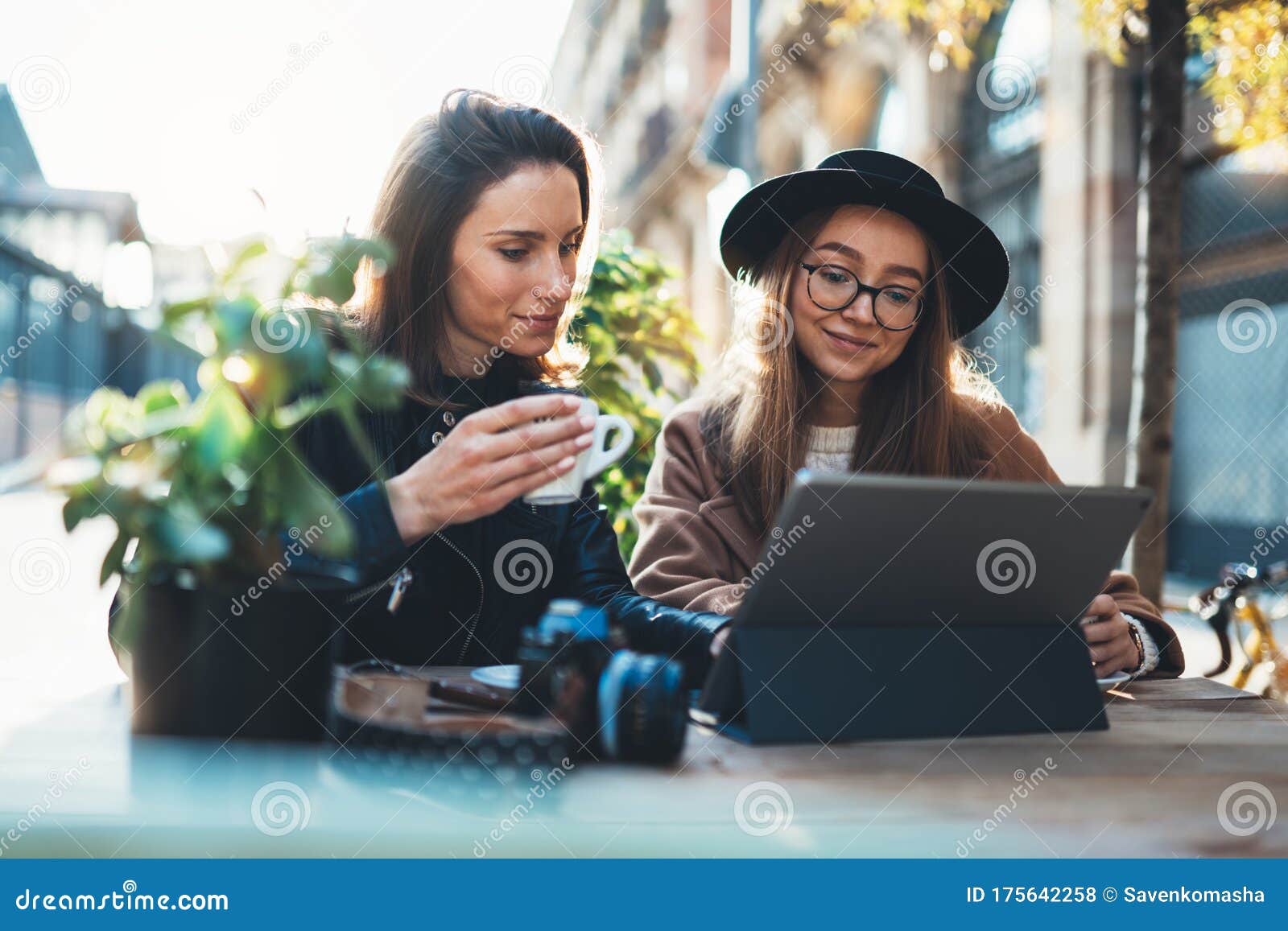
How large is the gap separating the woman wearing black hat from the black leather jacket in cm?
19

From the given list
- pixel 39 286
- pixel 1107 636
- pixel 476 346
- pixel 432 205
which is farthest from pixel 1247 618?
pixel 39 286

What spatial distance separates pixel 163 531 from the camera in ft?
3.06

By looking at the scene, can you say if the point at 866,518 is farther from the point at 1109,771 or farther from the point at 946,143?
the point at 946,143

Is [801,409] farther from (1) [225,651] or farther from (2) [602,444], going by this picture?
(1) [225,651]

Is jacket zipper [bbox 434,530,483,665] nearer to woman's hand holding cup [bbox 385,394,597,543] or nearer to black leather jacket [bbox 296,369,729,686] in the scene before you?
black leather jacket [bbox 296,369,729,686]

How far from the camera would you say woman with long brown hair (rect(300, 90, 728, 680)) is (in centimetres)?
190

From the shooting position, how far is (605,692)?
1134mm

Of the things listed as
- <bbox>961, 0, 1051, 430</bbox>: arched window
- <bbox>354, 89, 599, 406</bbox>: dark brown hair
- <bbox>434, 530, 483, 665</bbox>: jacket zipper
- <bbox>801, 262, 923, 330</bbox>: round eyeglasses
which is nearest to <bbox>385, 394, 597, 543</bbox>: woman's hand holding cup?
<bbox>434, 530, 483, 665</bbox>: jacket zipper

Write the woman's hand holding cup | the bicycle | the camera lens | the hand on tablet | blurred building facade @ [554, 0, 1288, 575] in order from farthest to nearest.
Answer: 1. blurred building facade @ [554, 0, 1288, 575]
2. the bicycle
3. the hand on tablet
4. the woman's hand holding cup
5. the camera lens

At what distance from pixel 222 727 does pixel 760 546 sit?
1391 mm

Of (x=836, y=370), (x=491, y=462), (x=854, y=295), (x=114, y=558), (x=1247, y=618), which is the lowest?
(x=1247, y=618)

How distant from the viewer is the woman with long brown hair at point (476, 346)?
6.23 feet

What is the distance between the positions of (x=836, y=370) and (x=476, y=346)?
0.74m
